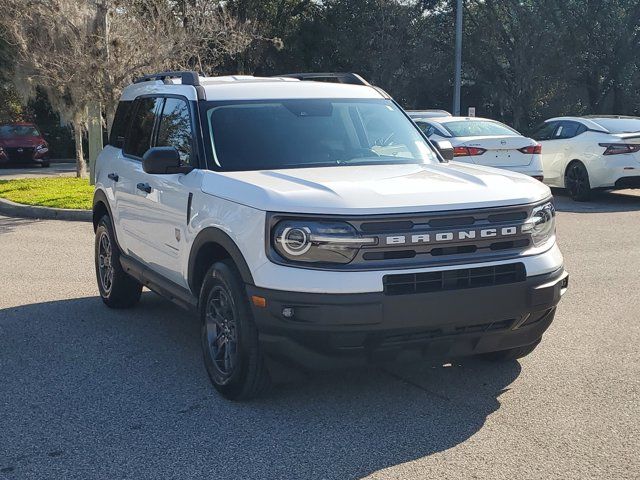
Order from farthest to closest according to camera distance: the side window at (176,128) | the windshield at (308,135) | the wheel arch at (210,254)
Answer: the side window at (176,128) → the windshield at (308,135) → the wheel arch at (210,254)

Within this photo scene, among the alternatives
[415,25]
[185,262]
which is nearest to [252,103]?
[185,262]

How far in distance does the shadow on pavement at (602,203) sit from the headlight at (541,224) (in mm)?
9030

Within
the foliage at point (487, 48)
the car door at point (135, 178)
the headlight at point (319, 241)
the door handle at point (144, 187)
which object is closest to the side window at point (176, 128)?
the car door at point (135, 178)

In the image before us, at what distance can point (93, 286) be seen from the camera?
826 centimetres

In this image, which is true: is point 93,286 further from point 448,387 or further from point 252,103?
point 448,387

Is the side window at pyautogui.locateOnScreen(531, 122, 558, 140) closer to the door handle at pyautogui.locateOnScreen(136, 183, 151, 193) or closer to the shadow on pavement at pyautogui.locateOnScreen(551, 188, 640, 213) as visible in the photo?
the shadow on pavement at pyautogui.locateOnScreen(551, 188, 640, 213)

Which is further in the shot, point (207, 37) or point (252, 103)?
point (207, 37)

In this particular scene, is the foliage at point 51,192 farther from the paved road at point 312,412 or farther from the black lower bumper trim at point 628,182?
the black lower bumper trim at point 628,182

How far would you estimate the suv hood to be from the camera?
14.5 feet

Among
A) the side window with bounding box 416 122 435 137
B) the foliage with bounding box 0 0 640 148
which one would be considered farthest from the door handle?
the foliage with bounding box 0 0 640 148

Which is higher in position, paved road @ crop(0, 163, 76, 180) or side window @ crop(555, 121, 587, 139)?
side window @ crop(555, 121, 587, 139)

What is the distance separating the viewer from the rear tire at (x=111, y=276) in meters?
7.12

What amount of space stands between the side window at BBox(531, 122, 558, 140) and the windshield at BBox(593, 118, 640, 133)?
37.9 inches

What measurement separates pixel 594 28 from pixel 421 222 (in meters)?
33.7
